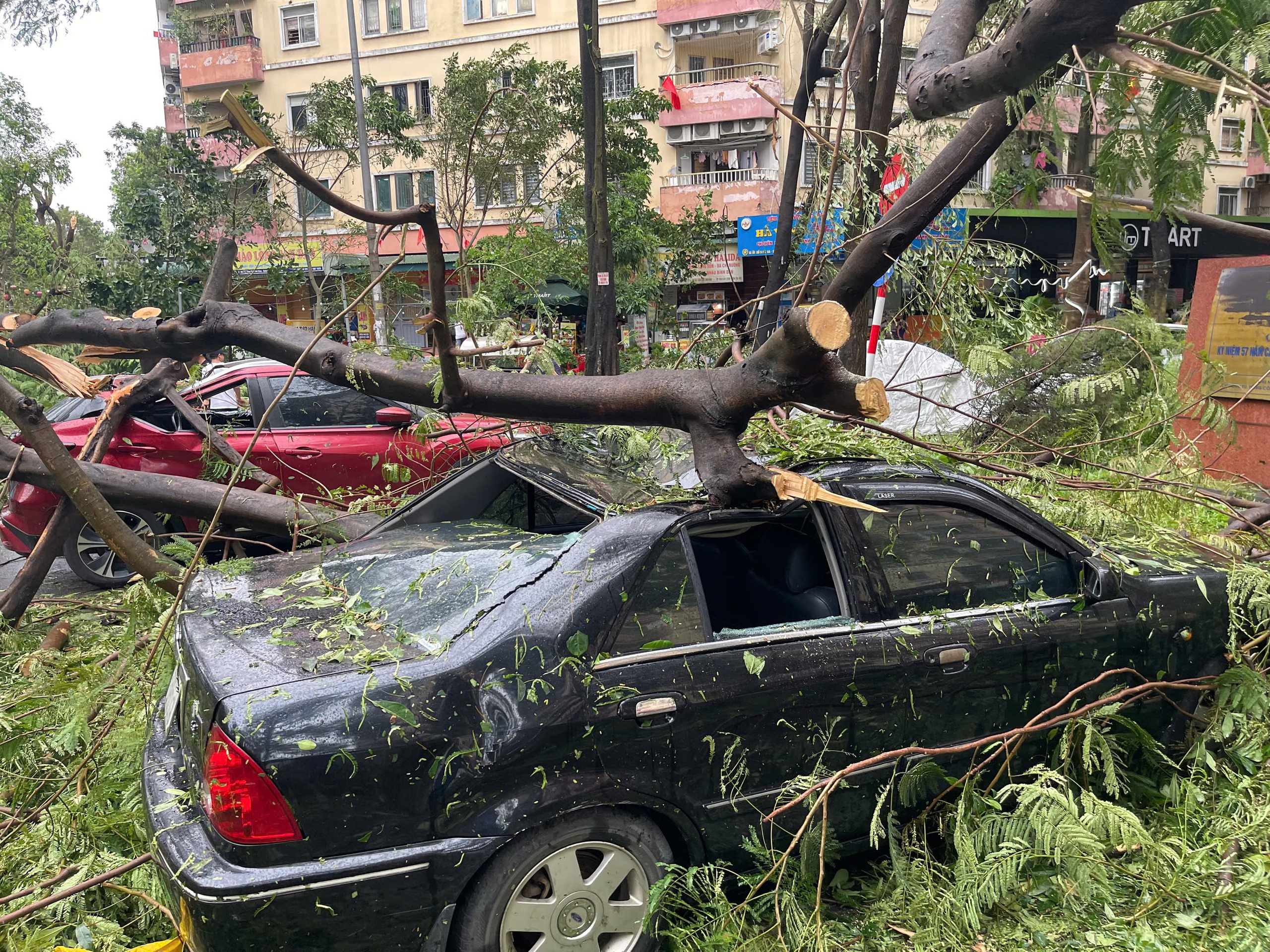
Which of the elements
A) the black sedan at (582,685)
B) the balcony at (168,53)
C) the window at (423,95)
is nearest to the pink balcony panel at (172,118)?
the balcony at (168,53)

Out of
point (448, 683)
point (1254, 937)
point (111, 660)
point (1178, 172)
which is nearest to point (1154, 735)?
point (1254, 937)

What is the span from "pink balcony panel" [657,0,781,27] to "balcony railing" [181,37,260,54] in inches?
614

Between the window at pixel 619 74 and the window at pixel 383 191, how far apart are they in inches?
306

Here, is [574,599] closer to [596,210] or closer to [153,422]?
[153,422]

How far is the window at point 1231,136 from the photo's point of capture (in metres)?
3.06

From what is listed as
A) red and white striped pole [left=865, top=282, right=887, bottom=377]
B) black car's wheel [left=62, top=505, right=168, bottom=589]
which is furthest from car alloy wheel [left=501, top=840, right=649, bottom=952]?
black car's wheel [left=62, top=505, right=168, bottom=589]

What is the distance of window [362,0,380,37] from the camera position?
33969mm

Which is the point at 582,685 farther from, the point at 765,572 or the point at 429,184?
the point at 429,184

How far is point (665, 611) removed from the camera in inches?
115

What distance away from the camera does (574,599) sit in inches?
111

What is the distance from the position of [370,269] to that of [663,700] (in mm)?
18780

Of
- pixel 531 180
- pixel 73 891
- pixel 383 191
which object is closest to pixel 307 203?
pixel 531 180

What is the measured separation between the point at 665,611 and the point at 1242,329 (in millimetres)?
8837

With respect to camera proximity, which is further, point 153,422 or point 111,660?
point 153,422
